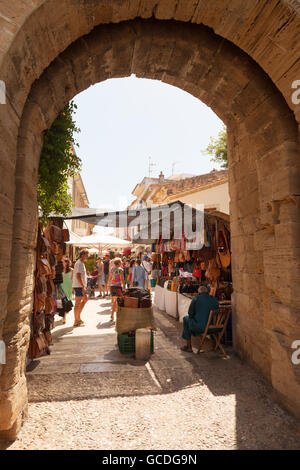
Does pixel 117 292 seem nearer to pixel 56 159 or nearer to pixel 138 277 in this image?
pixel 138 277

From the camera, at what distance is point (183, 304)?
638 centimetres

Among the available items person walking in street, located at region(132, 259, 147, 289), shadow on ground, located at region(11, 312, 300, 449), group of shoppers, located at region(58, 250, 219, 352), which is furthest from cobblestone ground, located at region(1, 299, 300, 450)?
person walking in street, located at region(132, 259, 147, 289)

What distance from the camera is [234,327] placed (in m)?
4.59

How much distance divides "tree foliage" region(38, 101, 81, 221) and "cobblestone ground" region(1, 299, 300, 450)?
2343mm

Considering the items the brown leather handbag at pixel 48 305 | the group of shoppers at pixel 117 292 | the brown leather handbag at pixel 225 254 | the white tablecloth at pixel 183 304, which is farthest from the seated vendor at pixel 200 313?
the brown leather handbag at pixel 48 305

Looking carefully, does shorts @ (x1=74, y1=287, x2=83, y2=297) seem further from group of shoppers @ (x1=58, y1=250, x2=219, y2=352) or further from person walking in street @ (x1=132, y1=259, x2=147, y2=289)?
person walking in street @ (x1=132, y1=259, x2=147, y2=289)

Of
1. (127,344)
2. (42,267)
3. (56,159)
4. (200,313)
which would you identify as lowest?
(127,344)

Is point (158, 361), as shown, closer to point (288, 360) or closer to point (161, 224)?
point (288, 360)

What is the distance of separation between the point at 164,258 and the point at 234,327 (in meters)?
4.42

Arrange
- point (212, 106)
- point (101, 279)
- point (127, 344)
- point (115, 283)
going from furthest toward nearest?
point (101, 279)
point (115, 283)
point (127, 344)
point (212, 106)

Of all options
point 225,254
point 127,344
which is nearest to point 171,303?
point 225,254

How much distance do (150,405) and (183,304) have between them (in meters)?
3.57

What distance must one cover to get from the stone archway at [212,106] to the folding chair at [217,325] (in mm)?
635

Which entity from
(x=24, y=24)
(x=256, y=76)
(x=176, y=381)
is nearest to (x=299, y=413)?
(x=176, y=381)
